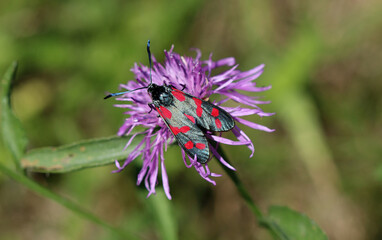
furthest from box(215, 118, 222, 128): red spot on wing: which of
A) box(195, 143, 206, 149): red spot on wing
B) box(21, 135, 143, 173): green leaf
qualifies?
box(21, 135, 143, 173): green leaf

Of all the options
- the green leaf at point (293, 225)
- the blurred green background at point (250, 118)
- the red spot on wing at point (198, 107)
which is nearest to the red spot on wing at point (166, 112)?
the red spot on wing at point (198, 107)

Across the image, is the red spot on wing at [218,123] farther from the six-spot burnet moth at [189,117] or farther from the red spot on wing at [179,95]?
the red spot on wing at [179,95]

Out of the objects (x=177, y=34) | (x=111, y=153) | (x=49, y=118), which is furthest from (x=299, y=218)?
(x=49, y=118)

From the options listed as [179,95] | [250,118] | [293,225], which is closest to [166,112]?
[179,95]

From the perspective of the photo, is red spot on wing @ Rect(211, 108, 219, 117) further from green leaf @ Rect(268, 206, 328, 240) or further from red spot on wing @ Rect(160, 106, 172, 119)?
green leaf @ Rect(268, 206, 328, 240)

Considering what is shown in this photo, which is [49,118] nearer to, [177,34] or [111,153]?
[177,34]

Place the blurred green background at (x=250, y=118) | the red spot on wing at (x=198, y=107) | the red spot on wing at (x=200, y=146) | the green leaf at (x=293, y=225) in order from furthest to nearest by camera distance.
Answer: the blurred green background at (x=250, y=118)
the green leaf at (x=293, y=225)
the red spot on wing at (x=198, y=107)
the red spot on wing at (x=200, y=146)
